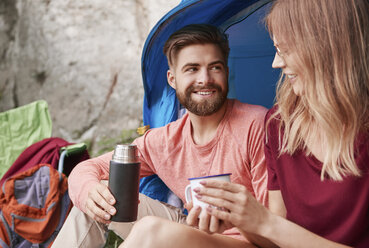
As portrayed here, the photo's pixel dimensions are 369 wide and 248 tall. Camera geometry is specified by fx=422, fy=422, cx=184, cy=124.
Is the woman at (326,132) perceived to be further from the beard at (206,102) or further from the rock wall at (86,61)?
the rock wall at (86,61)

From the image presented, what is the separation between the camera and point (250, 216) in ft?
4.09

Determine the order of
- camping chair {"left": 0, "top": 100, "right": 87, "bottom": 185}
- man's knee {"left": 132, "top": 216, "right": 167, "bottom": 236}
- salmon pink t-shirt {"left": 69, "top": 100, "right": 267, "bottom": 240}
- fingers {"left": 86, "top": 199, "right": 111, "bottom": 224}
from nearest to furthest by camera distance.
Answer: man's knee {"left": 132, "top": 216, "right": 167, "bottom": 236}, fingers {"left": 86, "top": 199, "right": 111, "bottom": 224}, salmon pink t-shirt {"left": 69, "top": 100, "right": 267, "bottom": 240}, camping chair {"left": 0, "top": 100, "right": 87, "bottom": 185}

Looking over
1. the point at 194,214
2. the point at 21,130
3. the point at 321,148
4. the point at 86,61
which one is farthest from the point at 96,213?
the point at 86,61

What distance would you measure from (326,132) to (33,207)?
156 centimetres

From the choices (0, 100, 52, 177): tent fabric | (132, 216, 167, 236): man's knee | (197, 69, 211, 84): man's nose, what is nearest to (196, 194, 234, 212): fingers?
Result: (132, 216, 167, 236): man's knee

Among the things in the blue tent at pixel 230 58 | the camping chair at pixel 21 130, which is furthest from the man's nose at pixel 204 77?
the camping chair at pixel 21 130

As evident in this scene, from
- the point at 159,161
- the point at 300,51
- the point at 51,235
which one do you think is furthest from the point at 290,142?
the point at 51,235

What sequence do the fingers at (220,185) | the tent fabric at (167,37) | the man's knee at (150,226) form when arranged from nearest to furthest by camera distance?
the fingers at (220,185)
the man's knee at (150,226)
the tent fabric at (167,37)

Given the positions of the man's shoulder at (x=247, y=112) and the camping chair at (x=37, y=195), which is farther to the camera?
the camping chair at (x=37, y=195)

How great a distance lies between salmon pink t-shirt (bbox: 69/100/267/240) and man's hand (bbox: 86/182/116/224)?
7 centimetres

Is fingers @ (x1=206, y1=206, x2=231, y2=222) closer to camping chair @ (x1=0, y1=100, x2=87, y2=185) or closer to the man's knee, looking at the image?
the man's knee

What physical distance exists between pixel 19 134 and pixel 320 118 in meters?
2.38

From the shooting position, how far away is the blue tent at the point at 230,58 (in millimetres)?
2123

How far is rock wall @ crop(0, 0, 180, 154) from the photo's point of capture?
4352 millimetres
